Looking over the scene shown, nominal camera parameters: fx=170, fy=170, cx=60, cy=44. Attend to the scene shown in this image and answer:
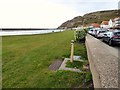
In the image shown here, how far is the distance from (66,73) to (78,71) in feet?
2.18

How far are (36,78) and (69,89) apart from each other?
1.52 metres

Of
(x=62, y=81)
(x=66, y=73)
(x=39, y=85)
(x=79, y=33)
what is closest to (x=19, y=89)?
(x=39, y=85)

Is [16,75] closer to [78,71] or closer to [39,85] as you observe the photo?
[39,85]

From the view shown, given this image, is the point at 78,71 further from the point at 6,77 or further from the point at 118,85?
the point at 118,85

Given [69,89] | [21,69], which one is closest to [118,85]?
[69,89]

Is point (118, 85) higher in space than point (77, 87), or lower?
higher

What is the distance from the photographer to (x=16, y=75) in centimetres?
683

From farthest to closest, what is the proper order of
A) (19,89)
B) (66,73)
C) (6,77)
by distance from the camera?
(66,73) → (6,77) → (19,89)

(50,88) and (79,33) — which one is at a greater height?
(79,33)

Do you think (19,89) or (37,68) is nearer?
(19,89)

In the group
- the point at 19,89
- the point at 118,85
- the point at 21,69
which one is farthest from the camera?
the point at 21,69

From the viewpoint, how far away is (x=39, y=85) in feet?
18.9

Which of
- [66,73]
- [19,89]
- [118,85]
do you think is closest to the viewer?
[118,85]

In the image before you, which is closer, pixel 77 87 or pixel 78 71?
pixel 77 87
